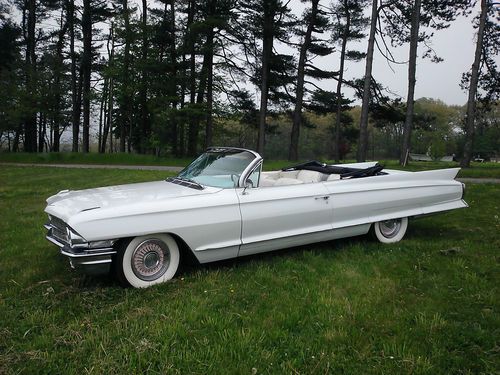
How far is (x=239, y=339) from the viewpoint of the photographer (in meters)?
2.69

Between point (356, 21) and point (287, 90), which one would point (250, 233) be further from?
point (356, 21)

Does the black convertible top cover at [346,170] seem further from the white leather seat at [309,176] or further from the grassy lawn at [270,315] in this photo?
the grassy lawn at [270,315]

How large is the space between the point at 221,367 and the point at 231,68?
2310cm

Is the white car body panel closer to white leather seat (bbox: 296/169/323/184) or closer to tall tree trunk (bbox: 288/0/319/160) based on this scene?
white leather seat (bbox: 296/169/323/184)

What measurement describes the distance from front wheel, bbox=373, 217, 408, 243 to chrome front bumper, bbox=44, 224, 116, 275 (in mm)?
3491

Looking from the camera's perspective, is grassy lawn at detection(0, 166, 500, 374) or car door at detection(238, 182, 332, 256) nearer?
grassy lawn at detection(0, 166, 500, 374)

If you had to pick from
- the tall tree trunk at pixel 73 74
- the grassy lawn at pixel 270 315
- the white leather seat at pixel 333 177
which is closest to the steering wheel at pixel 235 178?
the grassy lawn at pixel 270 315

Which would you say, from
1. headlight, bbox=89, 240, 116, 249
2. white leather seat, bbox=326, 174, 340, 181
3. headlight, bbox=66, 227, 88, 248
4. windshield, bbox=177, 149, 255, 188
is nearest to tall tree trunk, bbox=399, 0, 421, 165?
white leather seat, bbox=326, 174, 340, 181

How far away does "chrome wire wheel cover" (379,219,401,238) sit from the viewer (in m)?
5.30

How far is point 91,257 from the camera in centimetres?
330

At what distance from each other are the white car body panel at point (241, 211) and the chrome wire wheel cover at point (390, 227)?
0.23 m

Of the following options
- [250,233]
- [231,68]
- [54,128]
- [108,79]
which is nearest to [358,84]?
[231,68]

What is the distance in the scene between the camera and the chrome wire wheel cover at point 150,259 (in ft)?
11.8

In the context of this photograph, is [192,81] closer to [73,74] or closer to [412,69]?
[73,74]
